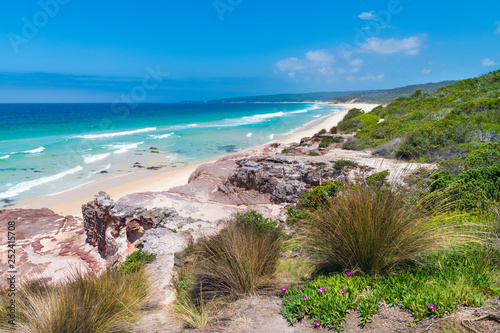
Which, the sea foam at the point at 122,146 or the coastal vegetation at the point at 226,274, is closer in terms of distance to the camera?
the coastal vegetation at the point at 226,274

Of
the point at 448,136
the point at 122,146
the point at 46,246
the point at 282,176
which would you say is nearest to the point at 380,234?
the point at 282,176

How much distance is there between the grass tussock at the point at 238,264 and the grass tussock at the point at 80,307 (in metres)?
0.95

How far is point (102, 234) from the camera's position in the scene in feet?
29.2

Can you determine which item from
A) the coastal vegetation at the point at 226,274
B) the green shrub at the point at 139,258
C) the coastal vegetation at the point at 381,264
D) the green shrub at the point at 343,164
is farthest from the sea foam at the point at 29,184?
the green shrub at the point at 343,164

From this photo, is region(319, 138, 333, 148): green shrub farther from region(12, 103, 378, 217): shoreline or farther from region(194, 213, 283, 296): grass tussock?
region(194, 213, 283, 296): grass tussock

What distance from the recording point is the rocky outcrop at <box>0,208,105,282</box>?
792 cm

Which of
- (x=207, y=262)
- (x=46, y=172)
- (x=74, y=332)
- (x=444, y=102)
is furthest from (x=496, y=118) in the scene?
(x=46, y=172)

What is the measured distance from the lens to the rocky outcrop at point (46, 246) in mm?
7922

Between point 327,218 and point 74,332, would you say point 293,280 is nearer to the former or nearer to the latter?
point 327,218

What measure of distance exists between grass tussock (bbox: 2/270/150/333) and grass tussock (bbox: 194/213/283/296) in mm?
947

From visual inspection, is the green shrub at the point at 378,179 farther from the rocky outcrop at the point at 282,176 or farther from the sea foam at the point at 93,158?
the sea foam at the point at 93,158

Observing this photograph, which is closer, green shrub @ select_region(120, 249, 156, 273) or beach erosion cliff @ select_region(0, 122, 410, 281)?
green shrub @ select_region(120, 249, 156, 273)

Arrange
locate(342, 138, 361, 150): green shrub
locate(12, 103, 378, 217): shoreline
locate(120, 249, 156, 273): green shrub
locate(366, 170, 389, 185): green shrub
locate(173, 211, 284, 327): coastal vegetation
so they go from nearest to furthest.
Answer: locate(173, 211, 284, 327): coastal vegetation → locate(366, 170, 389, 185): green shrub → locate(120, 249, 156, 273): green shrub → locate(12, 103, 378, 217): shoreline → locate(342, 138, 361, 150): green shrub

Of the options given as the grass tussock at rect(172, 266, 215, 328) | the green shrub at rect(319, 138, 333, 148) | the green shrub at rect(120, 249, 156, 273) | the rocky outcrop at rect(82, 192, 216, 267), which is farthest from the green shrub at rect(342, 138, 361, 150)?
the grass tussock at rect(172, 266, 215, 328)
